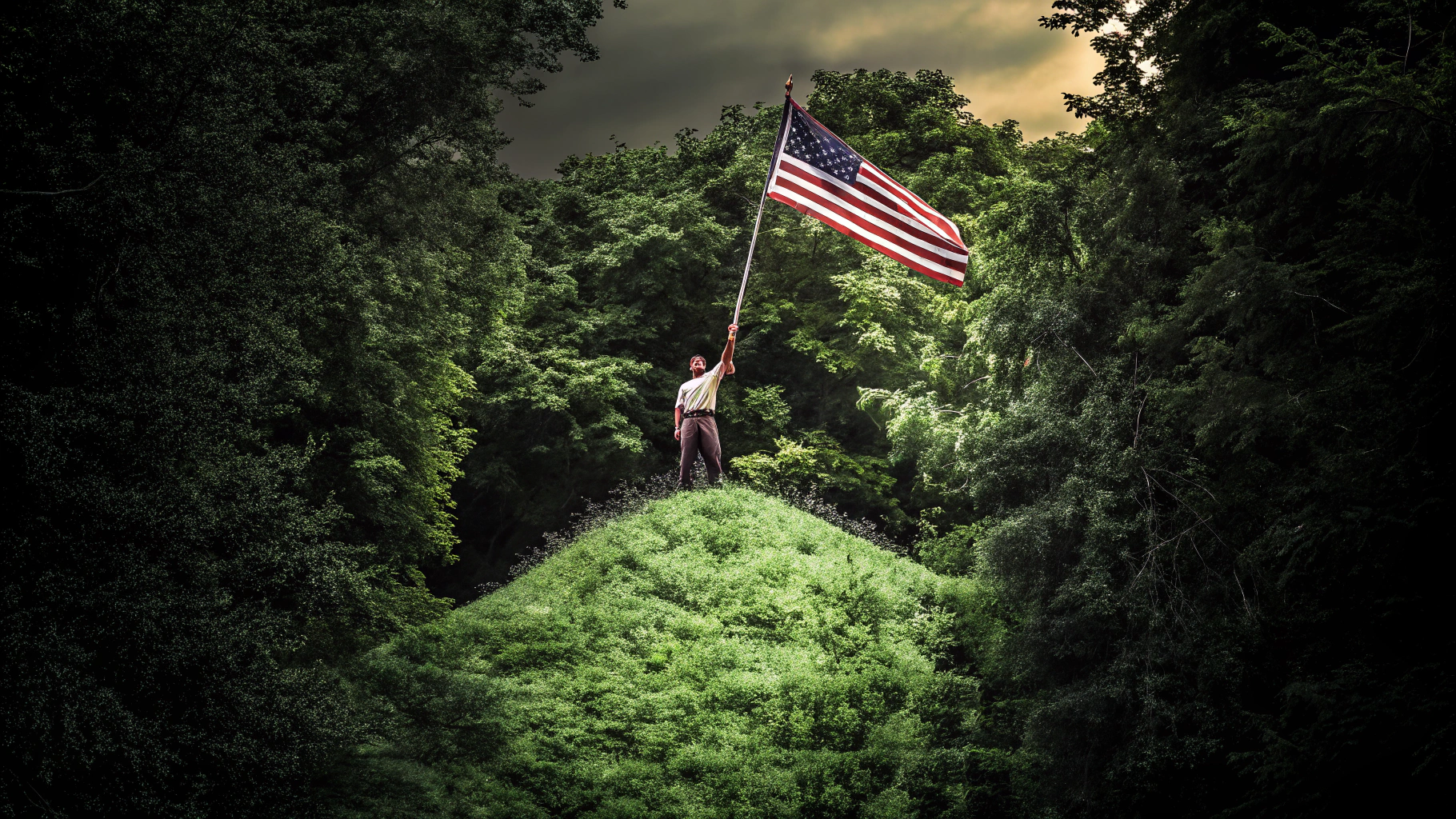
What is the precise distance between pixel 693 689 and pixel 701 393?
17.1 ft

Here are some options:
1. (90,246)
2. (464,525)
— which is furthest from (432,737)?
(464,525)

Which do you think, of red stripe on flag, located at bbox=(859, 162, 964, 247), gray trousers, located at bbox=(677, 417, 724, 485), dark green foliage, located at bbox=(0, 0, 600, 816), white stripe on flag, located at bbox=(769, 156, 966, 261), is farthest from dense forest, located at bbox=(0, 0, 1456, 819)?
white stripe on flag, located at bbox=(769, 156, 966, 261)

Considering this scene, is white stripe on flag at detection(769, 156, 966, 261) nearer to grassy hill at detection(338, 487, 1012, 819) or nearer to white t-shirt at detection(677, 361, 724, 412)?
white t-shirt at detection(677, 361, 724, 412)

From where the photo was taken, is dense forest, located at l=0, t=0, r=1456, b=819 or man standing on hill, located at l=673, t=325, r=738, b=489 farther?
man standing on hill, located at l=673, t=325, r=738, b=489

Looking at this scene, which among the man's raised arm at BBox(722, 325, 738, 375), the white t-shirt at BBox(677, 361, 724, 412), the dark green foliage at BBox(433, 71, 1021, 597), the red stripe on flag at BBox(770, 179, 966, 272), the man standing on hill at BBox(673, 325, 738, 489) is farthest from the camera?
the dark green foliage at BBox(433, 71, 1021, 597)

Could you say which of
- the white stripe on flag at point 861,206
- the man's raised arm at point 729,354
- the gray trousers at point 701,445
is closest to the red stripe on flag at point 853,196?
the white stripe on flag at point 861,206

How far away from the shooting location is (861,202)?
1074 cm

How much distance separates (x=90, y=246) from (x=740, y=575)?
27.0 ft

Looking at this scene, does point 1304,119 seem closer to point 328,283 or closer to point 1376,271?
point 1376,271

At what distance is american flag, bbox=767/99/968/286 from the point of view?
35.1ft

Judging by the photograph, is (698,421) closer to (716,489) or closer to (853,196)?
(716,489)

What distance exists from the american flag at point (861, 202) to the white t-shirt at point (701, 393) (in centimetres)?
352

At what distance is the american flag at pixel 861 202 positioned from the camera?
10688mm

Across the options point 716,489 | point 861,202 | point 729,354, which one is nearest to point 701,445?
point 716,489
